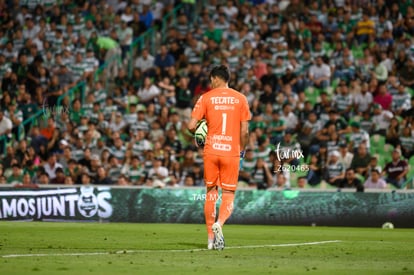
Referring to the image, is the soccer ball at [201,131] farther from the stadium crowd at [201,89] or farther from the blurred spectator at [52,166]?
the blurred spectator at [52,166]

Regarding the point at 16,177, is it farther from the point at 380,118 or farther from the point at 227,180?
the point at 227,180

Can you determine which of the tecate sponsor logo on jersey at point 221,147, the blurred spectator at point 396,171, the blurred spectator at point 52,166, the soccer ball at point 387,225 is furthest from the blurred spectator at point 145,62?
the tecate sponsor logo on jersey at point 221,147

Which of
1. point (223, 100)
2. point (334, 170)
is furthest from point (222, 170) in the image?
point (334, 170)

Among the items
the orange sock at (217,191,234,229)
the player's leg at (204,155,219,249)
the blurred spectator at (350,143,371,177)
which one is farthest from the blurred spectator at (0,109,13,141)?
the orange sock at (217,191,234,229)

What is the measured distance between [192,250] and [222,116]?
1.96 m

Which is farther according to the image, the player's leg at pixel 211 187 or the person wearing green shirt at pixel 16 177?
the person wearing green shirt at pixel 16 177

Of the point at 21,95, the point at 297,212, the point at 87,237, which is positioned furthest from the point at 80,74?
the point at 87,237

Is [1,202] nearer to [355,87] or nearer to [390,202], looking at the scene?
[390,202]

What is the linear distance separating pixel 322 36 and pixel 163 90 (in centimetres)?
508

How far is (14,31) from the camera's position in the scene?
32.0 m

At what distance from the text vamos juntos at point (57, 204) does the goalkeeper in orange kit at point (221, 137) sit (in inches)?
352

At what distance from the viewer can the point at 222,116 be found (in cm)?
1413

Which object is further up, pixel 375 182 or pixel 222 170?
pixel 222 170

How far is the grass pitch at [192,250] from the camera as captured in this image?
36.8ft
